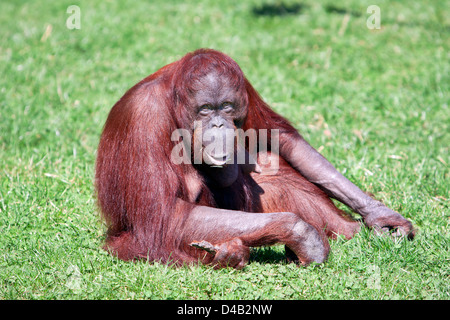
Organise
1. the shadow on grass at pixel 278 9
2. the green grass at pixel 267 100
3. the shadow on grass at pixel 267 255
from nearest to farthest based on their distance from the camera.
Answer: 1. the green grass at pixel 267 100
2. the shadow on grass at pixel 267 255
3. the shadow on grass at pixel 278 9

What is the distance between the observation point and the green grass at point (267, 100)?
11.3 feet

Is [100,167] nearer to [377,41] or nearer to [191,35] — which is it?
[191,35]

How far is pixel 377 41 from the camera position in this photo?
777cm

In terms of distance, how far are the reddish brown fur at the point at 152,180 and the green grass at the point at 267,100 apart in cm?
15

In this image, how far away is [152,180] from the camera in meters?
3.49

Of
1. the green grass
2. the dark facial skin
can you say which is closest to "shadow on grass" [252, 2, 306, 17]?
the green grass

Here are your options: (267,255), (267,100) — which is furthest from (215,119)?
(267,100)

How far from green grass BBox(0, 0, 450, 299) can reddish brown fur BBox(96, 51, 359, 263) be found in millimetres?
154

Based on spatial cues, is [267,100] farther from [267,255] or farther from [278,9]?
[278,9]

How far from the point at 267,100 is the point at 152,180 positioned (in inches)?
121

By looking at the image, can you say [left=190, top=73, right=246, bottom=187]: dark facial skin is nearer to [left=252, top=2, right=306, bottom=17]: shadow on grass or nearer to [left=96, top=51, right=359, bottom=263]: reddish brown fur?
[left=96, top=51, right=359, bottom=263]: reddish brown fur

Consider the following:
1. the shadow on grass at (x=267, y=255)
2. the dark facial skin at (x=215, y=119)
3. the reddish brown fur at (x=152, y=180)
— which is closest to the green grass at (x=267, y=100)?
the shadow on grass at (x=267, y=255)

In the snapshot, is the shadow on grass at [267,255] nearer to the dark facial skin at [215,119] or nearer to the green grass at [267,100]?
the green grass at [267,100]

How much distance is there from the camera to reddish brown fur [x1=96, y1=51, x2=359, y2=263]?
138 inches
